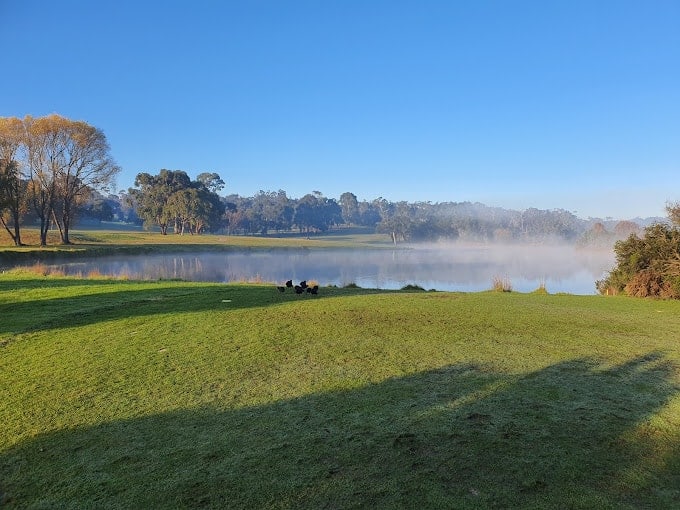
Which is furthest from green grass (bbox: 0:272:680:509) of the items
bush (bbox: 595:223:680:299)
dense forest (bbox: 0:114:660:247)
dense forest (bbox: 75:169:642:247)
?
dense forest (bbox: 75:169:642:247)

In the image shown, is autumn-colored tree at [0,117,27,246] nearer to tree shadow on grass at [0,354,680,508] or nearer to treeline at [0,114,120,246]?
treeline at [0,114,120,246]

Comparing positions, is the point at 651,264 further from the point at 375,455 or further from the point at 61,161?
the point at 61,161

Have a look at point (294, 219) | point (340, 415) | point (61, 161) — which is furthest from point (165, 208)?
point (340, 415)

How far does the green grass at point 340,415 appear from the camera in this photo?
9.82ft

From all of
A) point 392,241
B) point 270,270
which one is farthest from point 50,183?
point 392,241

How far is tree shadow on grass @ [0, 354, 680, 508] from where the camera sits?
290 cm

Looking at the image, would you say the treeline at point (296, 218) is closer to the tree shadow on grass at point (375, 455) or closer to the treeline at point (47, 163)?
the treeline at point (47, 163)

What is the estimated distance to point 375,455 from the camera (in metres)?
3.41

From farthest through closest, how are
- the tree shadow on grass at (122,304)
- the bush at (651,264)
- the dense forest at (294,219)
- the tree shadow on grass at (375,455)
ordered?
the dense forest at (294,219) < the bush at (651,264) < the tree shadow on grass at (122,304) < the tree shadow on grass at (375,455)

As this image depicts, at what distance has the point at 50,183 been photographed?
48.7m

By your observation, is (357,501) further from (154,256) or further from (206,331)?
(154,256)

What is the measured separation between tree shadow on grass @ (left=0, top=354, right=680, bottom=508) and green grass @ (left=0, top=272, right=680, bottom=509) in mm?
14

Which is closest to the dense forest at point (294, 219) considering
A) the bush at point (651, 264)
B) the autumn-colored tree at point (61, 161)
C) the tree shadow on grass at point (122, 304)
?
the autumn-colored tree at point (61, 161)

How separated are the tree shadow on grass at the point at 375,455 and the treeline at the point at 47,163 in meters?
43.9
